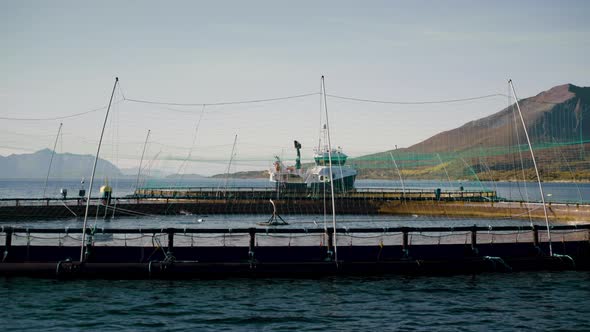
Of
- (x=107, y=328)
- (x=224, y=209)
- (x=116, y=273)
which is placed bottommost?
(x=107, y=328)

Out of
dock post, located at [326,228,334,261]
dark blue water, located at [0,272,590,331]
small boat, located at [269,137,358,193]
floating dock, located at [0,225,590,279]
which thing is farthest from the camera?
small boat, located at [269,137,358,193]

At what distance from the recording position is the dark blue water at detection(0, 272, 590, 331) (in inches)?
792

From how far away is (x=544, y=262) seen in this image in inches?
1115

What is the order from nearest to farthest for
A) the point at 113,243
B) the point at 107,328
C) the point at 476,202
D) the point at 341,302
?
the point at 107,328 → the point at 341,302 → the point at 113,243 → the point at 476,202

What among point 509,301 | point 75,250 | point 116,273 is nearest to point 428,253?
point 509,301

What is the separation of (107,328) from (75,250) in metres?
8.38

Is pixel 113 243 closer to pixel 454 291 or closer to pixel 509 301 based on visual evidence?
pixel 454 291

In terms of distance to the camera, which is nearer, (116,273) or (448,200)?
(116,273)

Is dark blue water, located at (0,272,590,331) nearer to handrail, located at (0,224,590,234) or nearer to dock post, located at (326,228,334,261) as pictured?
dock post, located at (326,228,334,261)

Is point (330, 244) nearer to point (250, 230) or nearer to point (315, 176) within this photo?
point (250, 230)

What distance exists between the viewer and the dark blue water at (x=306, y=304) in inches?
792

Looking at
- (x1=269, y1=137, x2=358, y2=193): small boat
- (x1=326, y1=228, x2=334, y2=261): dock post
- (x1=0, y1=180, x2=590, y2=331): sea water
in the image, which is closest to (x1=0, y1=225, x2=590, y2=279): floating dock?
(x1=326, y1=228, x2=334, y2=261): dock post

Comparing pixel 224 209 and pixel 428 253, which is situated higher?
pixel 224 209

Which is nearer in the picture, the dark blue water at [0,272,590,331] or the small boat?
the dark blue water at [0,272,590,331]
